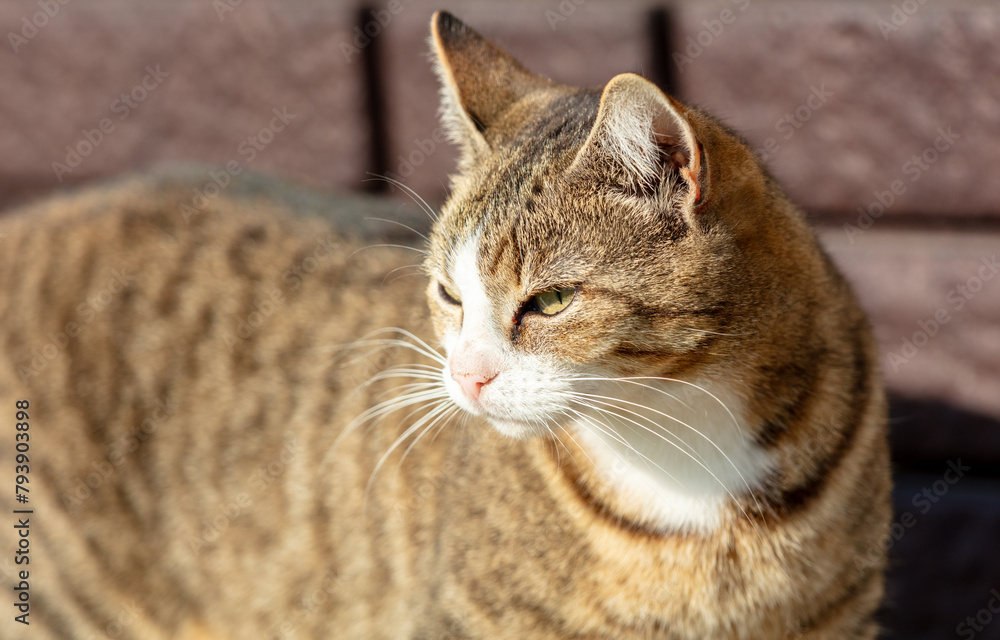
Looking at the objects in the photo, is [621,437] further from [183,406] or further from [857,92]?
[857,92]

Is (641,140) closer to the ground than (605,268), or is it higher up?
higher up

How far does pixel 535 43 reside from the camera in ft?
7.04

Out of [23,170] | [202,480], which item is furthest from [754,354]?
[23,170]

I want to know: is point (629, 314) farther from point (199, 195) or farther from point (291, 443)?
point (199, 195)

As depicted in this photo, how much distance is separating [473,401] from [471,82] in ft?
1.65

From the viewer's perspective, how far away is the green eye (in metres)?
1.13
